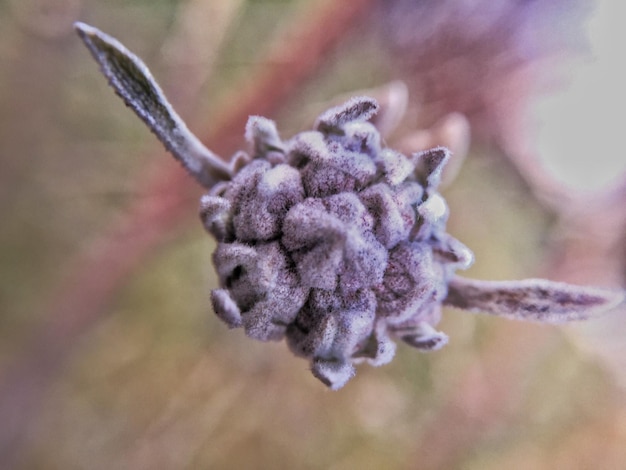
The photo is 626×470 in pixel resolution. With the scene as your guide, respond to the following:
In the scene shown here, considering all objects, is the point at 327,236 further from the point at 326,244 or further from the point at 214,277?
the point at 214,277

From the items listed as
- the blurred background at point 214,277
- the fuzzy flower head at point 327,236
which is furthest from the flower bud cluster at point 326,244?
the blurred background at point 214,277

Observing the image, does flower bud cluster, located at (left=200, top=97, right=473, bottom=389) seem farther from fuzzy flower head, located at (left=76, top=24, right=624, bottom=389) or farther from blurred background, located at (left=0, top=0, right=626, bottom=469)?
blurred background, located at (left=0, top=0, right=626, bottom=469)

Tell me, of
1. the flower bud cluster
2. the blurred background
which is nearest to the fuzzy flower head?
the flower bud cluster

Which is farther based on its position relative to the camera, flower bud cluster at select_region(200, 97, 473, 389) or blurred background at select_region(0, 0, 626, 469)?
blurred background at select_region(0, 0, 626, 469)

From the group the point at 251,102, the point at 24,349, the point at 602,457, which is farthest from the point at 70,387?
the point at 602,457

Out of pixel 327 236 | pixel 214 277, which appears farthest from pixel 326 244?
pixel 214 277

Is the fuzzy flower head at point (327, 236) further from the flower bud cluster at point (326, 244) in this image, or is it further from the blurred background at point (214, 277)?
the blurred background at point (214, 277)

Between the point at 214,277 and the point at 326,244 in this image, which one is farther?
the point at 214,277
